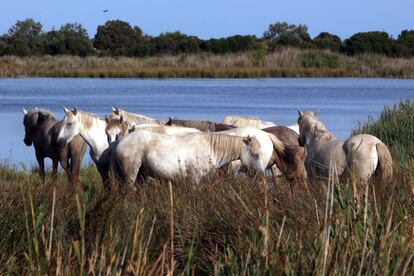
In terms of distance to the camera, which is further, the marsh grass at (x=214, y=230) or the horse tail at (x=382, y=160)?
the horse tail at (x=382, y=160)

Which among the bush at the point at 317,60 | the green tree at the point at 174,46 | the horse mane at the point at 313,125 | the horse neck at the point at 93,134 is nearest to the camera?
the horse mane at the point at 313,125

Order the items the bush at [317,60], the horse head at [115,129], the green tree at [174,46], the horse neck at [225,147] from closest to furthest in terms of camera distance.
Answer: the horse neck at [225,147] < the horse head at [115,129] < the bush at [317,60] < the green tree at [174,46]

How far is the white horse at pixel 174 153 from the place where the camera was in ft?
36.3

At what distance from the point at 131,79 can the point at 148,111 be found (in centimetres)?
2692

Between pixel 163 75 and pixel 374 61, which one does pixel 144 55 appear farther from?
pixel 374 61

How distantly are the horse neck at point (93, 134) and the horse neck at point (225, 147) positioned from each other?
3036mm

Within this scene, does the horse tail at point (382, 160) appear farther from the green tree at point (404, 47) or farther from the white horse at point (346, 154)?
the green tree at point (404, 47)

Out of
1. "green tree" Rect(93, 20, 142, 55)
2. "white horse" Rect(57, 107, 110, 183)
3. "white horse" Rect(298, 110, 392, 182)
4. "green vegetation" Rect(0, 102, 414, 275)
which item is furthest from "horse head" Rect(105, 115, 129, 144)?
"green tree" Rect(93, 20, 142, 55)

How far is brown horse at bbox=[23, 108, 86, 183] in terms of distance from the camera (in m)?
14.9

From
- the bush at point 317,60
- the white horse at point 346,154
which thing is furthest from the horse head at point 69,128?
the bush at point 317,60

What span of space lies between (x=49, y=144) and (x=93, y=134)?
178cm

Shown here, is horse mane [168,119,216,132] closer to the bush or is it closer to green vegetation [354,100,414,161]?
green vegetation [354,100,414,161]

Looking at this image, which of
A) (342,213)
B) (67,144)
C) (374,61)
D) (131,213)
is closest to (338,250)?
(342,213)

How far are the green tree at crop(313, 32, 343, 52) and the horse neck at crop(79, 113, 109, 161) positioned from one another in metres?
60.3
